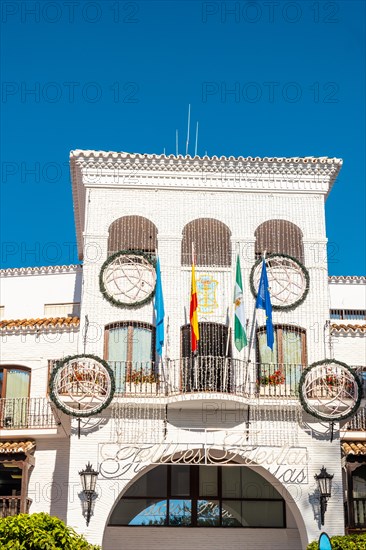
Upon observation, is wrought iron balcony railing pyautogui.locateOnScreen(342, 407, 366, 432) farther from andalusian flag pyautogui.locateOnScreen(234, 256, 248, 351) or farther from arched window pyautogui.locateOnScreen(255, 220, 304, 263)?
arched window pyautogui.locateOnScreen(255, 220, 304, 263)

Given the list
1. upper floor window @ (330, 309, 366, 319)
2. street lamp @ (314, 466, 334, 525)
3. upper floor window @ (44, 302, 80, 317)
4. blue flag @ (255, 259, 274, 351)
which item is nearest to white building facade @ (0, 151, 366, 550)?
street lamp @ (314, 466, 334, 525)

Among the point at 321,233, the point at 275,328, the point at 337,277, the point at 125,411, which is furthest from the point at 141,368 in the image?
the point at 337,277

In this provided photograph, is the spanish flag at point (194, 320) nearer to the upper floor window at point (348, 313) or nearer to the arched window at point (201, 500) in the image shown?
the arched window at point (201, 500)

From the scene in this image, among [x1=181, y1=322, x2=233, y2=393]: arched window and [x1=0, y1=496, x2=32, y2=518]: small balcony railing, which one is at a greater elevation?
[x1=181, y1=322, x2=233, y2=393]: arched window

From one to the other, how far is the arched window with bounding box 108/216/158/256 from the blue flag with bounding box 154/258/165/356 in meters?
2.69

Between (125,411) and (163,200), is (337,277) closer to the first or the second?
(163,200)

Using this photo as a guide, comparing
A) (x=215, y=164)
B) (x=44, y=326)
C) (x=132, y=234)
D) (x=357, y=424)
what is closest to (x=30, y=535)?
(x=44, y=326)

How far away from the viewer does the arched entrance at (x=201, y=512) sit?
24562 millimetres

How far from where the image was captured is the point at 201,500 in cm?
2498

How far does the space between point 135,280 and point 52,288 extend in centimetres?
960

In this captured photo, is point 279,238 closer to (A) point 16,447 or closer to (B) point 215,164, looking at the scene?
(B) point 215,164

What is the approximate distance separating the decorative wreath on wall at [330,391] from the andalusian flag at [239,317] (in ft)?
5.89

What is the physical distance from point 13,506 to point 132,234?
8672 mm

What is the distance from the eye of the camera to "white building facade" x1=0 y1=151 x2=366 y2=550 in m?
22.4
